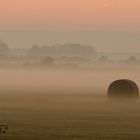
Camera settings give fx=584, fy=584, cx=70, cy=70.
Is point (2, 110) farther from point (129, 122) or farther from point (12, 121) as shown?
point (129, 122)

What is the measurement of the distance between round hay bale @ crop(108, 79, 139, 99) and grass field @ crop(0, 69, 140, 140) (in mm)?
1114

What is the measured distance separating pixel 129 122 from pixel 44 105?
12.5 meters

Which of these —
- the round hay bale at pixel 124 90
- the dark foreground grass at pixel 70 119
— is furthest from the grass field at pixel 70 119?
the round hay bale at pixel 124 90

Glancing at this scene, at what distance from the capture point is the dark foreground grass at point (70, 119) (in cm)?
3100

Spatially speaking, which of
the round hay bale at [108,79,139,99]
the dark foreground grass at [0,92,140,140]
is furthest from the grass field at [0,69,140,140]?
the round hay bale at [108,79,139,99]

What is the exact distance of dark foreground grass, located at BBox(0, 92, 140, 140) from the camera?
3100 cm

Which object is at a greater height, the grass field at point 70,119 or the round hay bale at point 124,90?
the round hay bale at point 124,90

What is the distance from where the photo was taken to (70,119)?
1483 inches

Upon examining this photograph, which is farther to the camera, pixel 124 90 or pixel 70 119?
pixel 124 90

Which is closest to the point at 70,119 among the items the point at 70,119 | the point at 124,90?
the point at 70,119

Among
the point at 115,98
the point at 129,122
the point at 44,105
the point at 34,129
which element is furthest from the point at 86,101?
the point at 34,129

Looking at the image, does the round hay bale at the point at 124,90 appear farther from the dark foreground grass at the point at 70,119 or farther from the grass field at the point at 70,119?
the dark foreground grass at the point at 70,119

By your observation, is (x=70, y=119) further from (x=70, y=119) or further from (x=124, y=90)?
(x=124, y=90)

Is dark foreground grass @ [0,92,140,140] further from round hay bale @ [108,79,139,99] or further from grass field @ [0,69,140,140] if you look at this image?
round hay bale @ [108,79,139,99]
